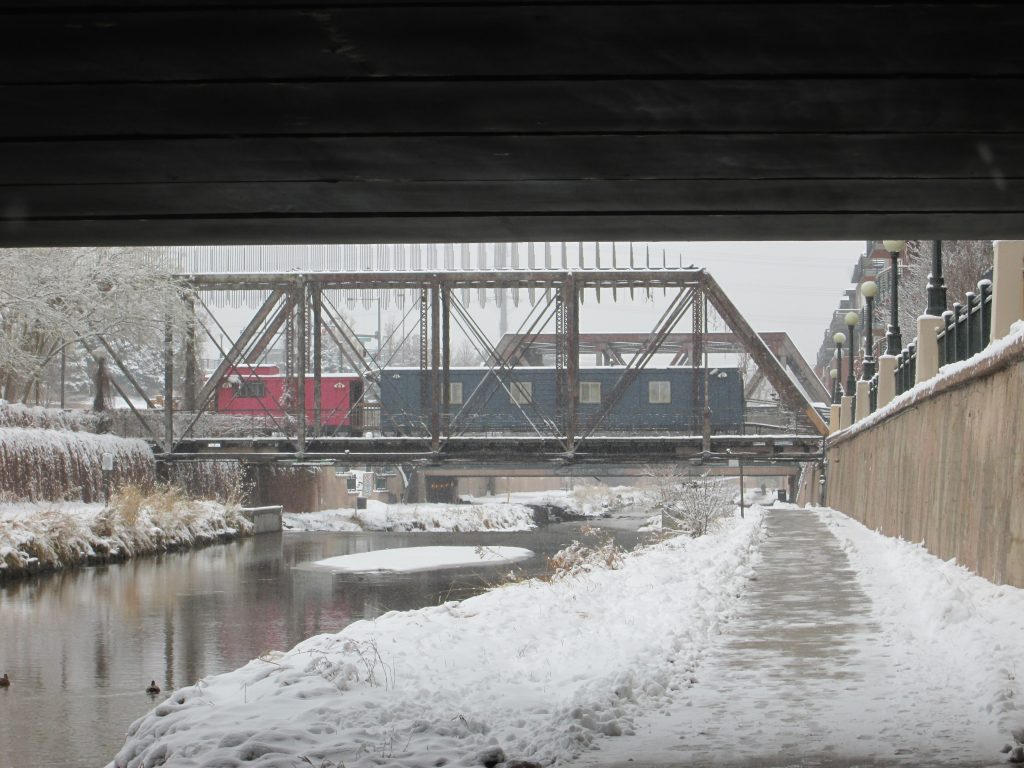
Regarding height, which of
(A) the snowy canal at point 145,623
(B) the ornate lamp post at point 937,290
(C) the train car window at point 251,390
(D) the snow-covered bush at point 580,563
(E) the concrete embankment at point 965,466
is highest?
(B) the ornate lamp post at point 937,290

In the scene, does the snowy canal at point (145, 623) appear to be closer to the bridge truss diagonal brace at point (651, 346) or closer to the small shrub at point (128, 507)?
the small shrub at point (128, 507)

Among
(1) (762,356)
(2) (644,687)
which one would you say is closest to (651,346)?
(1) (762,356)

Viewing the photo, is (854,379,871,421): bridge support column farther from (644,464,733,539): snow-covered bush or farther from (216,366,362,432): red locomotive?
(216,366,362,432): red locomotive

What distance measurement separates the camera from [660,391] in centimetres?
5159

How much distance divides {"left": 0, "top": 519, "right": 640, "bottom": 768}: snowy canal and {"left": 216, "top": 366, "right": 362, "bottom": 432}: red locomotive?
20.4m

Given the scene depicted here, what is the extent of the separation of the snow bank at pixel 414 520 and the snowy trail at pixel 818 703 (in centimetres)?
3669

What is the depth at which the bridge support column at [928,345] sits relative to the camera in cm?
1953

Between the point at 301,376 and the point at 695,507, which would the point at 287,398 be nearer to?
the point at 301,376

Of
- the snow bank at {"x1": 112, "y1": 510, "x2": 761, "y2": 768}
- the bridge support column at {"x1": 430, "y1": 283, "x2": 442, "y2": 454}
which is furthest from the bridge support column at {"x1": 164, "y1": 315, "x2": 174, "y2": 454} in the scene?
the snow bank at {"x1": 112, "y1": 510, "x2": 761, "y2": 768}

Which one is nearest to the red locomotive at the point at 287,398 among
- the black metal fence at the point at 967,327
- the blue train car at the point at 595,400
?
the blue train car at the point at 595,400

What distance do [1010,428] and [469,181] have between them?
6658 mm

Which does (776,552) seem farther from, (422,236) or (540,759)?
(540,759)

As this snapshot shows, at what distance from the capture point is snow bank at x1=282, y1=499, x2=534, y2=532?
159ft

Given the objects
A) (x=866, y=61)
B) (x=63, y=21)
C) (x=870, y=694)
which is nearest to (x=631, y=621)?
(x=870, y=694)
